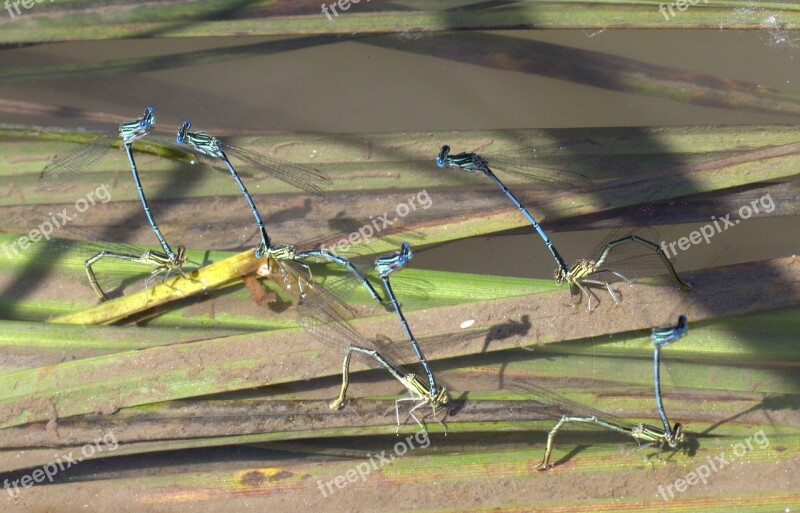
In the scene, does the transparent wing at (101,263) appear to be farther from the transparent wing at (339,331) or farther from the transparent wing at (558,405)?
the transparent wing at (558,405)

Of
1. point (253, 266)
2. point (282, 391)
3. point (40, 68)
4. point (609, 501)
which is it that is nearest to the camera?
point (609, 501)

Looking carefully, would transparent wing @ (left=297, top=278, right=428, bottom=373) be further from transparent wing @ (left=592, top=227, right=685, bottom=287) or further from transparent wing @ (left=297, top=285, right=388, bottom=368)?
transparent wing @ (left=592, top=227, right=685, bottom=287)

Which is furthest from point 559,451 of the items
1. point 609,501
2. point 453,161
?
point 453,161

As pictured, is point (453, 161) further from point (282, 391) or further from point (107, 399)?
point (107, 399)

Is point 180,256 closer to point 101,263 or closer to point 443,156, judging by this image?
point 101,263

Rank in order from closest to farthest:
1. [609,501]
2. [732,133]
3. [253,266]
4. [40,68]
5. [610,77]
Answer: [609,501] < [253,266] < [732,133] < [610,77] < [40,68]

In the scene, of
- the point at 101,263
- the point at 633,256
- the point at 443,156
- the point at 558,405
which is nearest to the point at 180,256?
the point at 101,263
